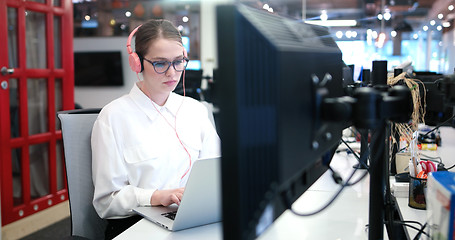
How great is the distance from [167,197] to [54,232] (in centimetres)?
209

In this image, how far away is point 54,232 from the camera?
10.1 feet

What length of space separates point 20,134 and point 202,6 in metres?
3.81

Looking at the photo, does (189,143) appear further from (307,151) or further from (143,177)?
(307,151)

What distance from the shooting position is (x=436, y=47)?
610 cm

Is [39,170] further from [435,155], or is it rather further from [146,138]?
[435,155]

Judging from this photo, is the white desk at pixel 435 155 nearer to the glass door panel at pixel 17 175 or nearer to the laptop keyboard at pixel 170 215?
the laptop keyboard at pixel 170 215

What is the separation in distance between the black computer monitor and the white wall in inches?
226

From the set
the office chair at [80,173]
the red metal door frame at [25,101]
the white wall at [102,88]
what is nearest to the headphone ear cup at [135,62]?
the office chair at [80,173]

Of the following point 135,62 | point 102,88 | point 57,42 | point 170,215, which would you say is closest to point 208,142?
point 135,62

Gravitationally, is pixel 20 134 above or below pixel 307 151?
below

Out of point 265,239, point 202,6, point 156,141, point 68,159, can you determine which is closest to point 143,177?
point 156,141

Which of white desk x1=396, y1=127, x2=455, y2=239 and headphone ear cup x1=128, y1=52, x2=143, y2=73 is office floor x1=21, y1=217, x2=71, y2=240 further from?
white desk x1=396, y1=127, x2=455, y2=239

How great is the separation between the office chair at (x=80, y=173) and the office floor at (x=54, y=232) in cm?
155

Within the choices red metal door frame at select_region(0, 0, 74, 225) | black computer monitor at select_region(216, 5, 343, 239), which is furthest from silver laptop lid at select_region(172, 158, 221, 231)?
red metal door frame at select_region(0, 0, 74, 225)
